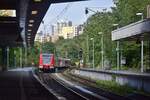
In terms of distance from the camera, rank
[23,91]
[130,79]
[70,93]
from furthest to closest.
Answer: [130,79] < [23,91] < [70,93]

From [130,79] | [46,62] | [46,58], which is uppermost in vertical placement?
[46,58]

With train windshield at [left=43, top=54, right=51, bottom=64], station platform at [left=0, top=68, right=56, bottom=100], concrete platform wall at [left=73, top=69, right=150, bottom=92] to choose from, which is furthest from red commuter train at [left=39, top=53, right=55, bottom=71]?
station platform at [left=0, top=68, right=56, bottom=100]

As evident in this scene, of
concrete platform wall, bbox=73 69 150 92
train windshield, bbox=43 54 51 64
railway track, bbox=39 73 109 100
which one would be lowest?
railway track, bbox=39 73 109 100

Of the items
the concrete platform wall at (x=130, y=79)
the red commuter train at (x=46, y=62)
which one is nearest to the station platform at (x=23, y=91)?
the concrete platform wall at (x=130, y=79)

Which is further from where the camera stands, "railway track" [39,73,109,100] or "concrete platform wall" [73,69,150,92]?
"concrete platform wall" [73,69,150,92]

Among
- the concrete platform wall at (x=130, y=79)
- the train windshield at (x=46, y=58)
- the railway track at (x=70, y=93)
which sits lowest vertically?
the railway track at (x=70, y=93)

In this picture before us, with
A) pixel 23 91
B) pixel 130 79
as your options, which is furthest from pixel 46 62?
pixel 23 91

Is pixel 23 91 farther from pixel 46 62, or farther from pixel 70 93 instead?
pixel 46 62

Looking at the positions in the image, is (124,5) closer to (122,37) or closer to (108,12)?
(108,12)

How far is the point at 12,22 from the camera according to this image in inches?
1946

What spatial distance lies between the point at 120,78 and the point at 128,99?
59.0ft

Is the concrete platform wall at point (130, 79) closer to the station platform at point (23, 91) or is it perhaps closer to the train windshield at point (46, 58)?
the station platform at point (23, 91)

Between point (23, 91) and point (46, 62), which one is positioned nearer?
point (23, 91)

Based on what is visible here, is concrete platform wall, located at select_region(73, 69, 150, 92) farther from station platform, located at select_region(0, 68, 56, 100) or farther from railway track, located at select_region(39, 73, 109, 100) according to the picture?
station platform, located at select_region(0, 68, 56, 100)
